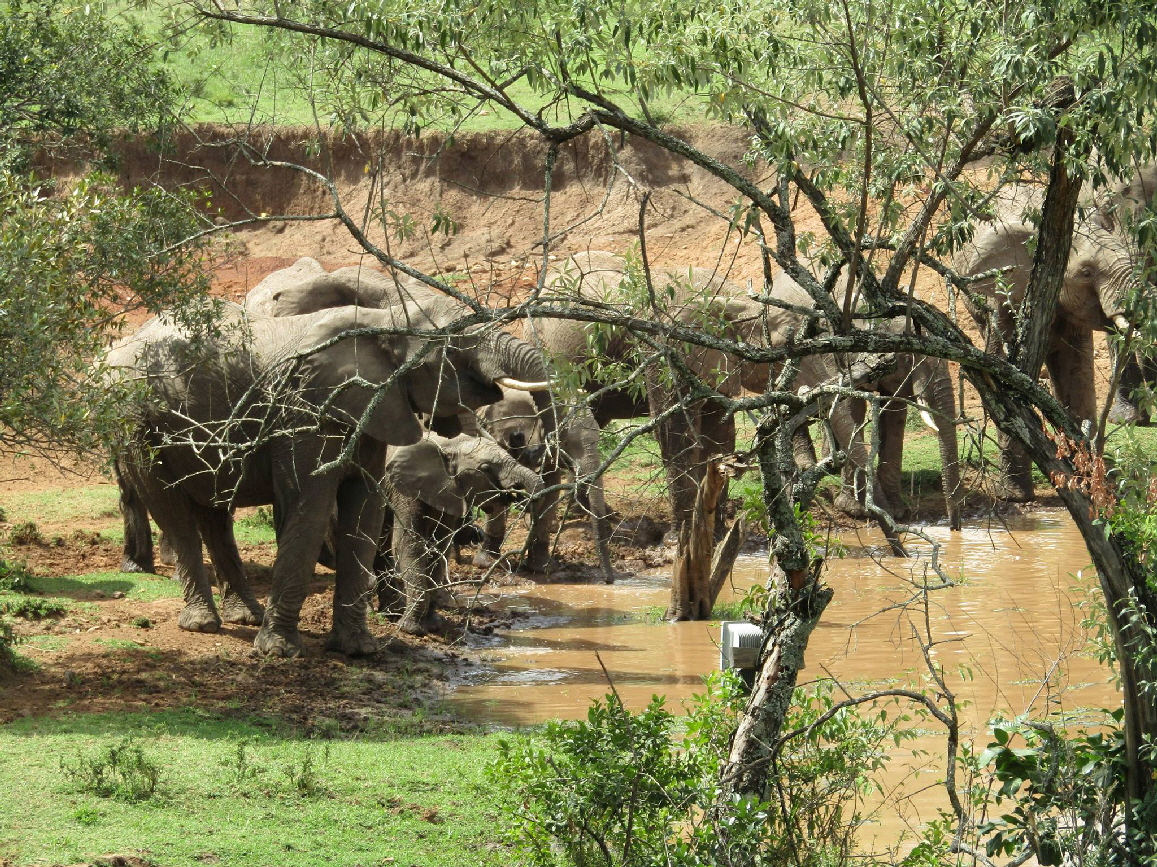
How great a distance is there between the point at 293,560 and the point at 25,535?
497 centimetres

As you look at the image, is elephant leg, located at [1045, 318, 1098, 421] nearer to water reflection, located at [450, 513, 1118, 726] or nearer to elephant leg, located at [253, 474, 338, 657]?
water reflection, located at [450, 513, 1118, 726]

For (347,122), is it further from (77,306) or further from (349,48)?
(77,306)

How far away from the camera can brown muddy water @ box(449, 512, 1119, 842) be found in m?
9.60

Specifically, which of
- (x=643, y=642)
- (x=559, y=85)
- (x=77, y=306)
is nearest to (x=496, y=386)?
(x=643, y=642)

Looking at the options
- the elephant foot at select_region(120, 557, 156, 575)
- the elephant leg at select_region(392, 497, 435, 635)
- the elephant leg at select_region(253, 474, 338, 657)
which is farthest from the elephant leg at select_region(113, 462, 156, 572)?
the elephant leg at select_region(253, 474, 338, 657)

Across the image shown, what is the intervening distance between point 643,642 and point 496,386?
8.33 ft

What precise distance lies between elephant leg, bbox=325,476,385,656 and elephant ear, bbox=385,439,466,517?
2.92 feet

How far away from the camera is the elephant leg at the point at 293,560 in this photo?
11219 millimetres

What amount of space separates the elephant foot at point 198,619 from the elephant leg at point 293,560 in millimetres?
523

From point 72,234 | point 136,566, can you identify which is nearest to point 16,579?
point 136,566

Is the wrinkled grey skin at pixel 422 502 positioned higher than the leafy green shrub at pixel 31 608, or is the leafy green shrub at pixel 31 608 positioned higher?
the wrinkled grey skin at pixel 422 502

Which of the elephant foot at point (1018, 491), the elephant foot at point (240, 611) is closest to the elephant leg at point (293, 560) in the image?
the elephant foot at point (240, 611)

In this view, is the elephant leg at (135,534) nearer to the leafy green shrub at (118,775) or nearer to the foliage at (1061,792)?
the leafy green shrub at (118,775)

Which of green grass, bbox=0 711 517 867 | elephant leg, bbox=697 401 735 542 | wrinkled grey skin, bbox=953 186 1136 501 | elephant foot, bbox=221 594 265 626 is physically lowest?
green grass, bbox=0 711 517 867
